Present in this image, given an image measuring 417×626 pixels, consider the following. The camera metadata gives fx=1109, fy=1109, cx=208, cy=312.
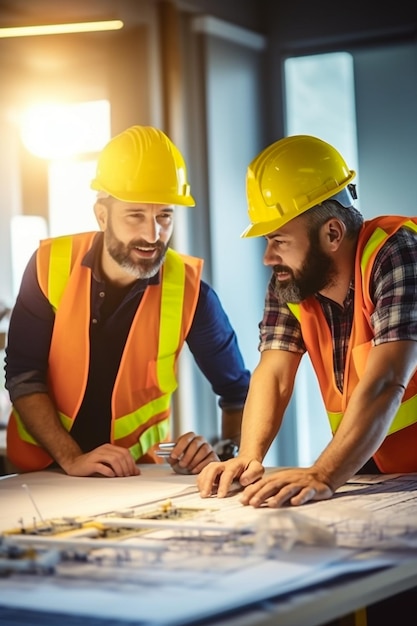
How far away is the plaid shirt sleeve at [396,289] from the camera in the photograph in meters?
2.81

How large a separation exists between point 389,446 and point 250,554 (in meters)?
1.11

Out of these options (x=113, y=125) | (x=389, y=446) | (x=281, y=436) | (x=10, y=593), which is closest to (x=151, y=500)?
(x=389, y=446)

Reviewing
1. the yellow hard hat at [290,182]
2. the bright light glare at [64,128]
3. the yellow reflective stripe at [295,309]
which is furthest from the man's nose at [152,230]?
the bright light glare at [64,128]

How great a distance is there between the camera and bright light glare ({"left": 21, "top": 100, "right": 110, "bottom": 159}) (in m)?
6.17

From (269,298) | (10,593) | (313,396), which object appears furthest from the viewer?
(313,396)

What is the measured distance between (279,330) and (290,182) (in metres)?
0.44

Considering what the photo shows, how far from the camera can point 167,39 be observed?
6156mm

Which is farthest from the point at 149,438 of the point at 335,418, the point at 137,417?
the point at 335,418

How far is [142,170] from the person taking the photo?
3.52 meters

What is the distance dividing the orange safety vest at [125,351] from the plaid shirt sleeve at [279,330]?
36 cm

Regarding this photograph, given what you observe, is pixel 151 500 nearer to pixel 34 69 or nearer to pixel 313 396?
pixel 34 69

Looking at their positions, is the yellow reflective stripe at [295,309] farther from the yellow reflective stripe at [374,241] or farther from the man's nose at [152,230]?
the man's nose at [152,230]

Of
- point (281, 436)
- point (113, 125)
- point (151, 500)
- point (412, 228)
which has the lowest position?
point (281, 436)

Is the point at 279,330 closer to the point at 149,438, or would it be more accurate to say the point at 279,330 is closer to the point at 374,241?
the point at 374,241
